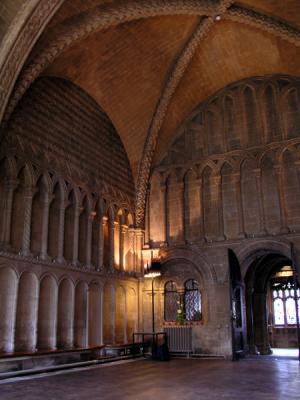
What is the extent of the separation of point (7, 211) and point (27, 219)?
73cm

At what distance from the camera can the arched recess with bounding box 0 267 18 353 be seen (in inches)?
460

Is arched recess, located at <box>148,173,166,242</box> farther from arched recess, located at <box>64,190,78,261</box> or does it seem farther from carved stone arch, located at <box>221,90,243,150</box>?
arched recess, located at <box>64,190,78,261</box>

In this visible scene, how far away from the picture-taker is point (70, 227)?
1524 cm

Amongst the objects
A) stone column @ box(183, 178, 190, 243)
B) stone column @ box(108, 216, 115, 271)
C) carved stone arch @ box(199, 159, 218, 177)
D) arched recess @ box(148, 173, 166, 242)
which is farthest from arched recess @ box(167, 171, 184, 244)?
stone column @ box(108, 216, 115, 271)

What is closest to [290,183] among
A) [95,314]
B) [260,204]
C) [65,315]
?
[260,204]

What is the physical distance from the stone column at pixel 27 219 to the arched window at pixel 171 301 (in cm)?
738

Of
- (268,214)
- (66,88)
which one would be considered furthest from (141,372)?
(66,88)

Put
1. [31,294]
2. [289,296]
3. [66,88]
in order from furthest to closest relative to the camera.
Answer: [289,296] → [66,88] → [31,294]

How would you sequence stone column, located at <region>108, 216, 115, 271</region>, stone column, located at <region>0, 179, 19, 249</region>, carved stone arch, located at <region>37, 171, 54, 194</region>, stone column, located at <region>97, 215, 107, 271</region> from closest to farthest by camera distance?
stone column, located at <region>0, 179, 19, 249</region>, carved stone arch, located at <region>37, 171, 54, 194</region>, stone column, located at <region>97, 215, 107, 271</region>, stone column, located at <region>108, 216, 115, 271</region>

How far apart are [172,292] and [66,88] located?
9019mm

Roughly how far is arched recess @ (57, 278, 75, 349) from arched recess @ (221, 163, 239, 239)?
6749 mm

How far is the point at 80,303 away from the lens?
14938mm

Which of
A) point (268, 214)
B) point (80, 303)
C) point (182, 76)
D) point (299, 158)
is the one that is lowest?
point (80, 303)

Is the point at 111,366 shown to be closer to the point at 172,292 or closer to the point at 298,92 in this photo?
the point at 172,292
